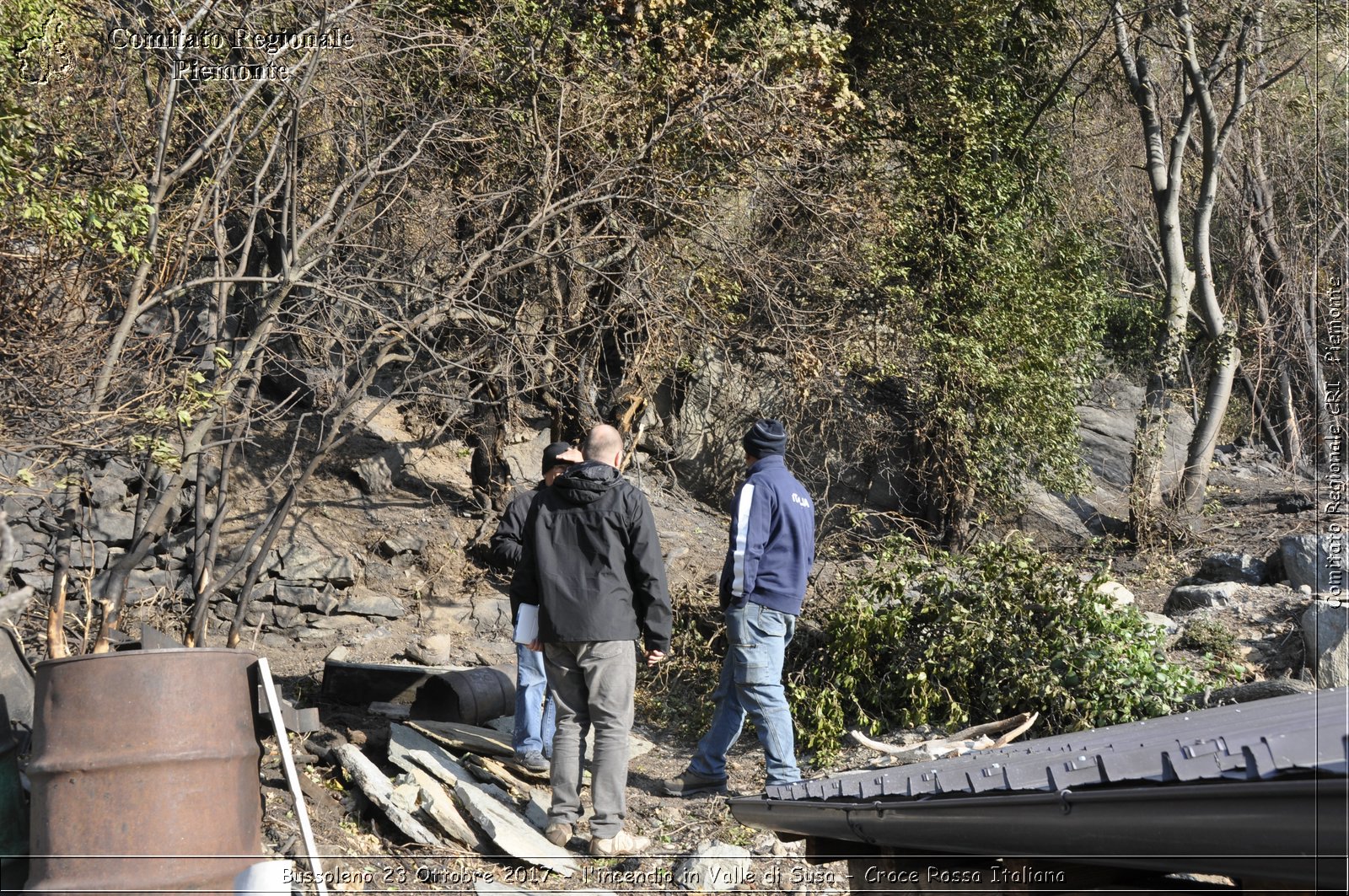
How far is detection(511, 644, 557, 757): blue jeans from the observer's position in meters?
6.25

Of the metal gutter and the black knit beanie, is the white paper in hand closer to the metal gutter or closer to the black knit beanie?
the black knit beanie

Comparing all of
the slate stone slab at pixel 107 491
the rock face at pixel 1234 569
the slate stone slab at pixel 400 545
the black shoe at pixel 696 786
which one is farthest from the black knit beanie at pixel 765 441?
the slate stone slab at pixel 107 491

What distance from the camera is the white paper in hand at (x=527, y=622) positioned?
5652mm

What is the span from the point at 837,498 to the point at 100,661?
10.3m

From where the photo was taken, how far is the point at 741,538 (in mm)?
5930

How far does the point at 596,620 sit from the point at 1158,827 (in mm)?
3394

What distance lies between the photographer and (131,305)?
5.43 metres

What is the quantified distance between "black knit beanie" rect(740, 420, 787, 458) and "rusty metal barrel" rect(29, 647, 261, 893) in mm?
3128

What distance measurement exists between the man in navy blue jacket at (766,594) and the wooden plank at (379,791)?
1792mm

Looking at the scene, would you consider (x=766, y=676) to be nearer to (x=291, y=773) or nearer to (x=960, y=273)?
(x=291, y=773)

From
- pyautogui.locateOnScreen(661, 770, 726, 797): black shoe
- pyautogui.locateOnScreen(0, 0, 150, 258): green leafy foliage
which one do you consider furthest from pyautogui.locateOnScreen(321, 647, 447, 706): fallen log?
pyautogui.locateOnScreen(0, 0, 150, 258): green leafy foliage

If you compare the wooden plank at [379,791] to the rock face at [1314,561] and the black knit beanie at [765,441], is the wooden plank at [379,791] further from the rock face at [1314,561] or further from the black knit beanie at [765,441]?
the rock face at [1314,561]

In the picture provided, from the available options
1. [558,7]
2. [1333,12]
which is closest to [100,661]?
[558,7]

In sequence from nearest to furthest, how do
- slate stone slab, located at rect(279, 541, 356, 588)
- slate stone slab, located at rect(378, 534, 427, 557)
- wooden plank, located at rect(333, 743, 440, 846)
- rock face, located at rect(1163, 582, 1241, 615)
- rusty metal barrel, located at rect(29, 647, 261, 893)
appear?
rusty metal barrel, located at rect(29, 647, 261, 893), wooden plank, located at rect(333, 743, 440, 846), rock face, located at rect(1163, 582, 1241, 615), slate stone slab, located at rect(279, 541, 356, 588), slate stone slab, located at rect(378, 534, 427, 557)
